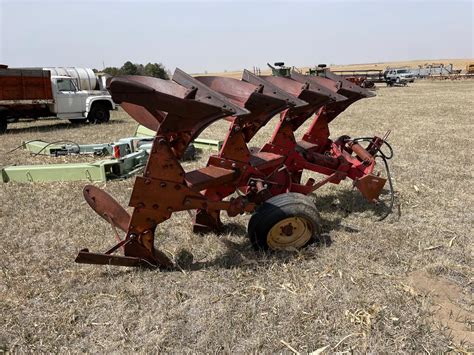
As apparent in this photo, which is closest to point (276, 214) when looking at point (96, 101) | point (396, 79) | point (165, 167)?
point (165, 167)

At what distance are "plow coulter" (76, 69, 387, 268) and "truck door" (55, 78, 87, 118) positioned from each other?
437 inches

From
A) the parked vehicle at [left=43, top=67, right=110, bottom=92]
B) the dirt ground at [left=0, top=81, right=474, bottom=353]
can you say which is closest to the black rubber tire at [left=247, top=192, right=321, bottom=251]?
the dirt ground at [left=0, top=81, right=474, bottom=353]

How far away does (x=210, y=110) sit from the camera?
3.12m

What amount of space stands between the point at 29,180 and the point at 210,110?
14.9 ft

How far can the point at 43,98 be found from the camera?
43.7ft

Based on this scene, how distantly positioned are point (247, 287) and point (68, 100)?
1257 cm

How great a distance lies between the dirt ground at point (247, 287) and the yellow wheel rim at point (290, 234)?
10 centimetres

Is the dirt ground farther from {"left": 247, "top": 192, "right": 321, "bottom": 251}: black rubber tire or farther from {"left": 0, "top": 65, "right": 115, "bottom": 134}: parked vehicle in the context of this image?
{"left": 0, "top": 65, "right": 115, "bottom": 134}: parked vehicle

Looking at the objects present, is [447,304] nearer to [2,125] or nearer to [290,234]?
[290,234]

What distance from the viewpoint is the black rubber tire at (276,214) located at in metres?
3.61

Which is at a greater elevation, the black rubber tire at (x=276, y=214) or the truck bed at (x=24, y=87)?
the truck bed at (x=24, y=87)

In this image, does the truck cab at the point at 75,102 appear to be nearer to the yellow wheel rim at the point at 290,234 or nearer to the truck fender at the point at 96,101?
the truck fender at the point at 96,101

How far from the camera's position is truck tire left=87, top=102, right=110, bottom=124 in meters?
14.4

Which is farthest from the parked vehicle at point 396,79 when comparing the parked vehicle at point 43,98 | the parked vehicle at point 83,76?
the parked vehicle at point 43,98
